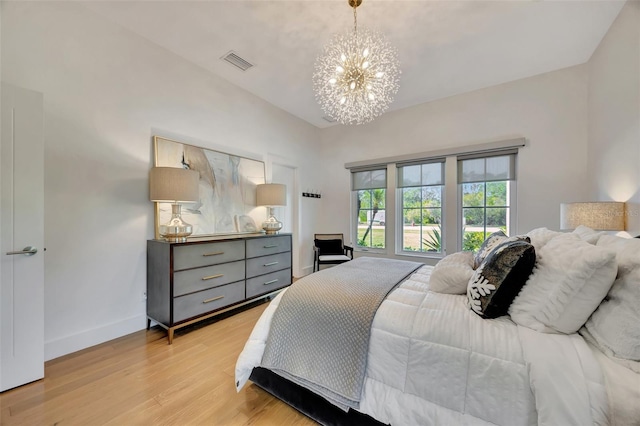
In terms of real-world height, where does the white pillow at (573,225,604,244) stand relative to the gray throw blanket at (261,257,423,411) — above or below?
above

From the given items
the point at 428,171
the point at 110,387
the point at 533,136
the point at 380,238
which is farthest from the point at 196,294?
the point at 533,136

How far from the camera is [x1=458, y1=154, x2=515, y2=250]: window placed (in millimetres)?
3301

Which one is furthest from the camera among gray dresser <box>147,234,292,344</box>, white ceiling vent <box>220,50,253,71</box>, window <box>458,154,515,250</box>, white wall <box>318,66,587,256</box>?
window <box>458,154,515,250</box>

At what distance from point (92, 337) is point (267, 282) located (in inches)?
65.8

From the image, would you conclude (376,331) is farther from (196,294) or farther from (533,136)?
(533,136)

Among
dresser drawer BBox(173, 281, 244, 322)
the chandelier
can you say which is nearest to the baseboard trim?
dresser drawer BBox(173, 281, 244, 322)

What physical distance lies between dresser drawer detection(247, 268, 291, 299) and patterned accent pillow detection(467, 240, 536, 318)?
238cm

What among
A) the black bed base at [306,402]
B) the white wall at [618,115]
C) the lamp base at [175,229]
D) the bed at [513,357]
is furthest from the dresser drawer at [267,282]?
the white wall at [618,115]

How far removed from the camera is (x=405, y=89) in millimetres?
3438

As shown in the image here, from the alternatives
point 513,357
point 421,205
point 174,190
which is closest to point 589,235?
point 513,357

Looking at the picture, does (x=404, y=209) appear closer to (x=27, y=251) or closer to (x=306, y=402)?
(x=306, y=402)

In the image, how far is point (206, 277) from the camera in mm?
2502

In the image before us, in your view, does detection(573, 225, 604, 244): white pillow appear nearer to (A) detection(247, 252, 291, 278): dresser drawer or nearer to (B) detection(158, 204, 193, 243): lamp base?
(A) detection(247, 252, 291, 278): dresser drawer

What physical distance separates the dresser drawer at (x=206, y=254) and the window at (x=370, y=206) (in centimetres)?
240
